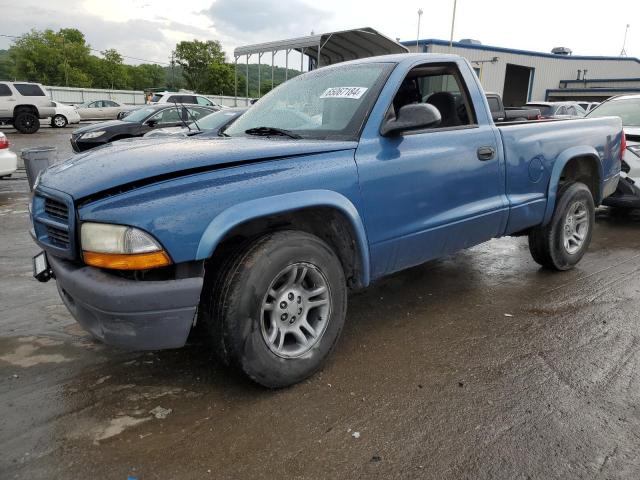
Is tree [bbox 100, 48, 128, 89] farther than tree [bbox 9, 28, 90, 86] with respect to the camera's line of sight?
Yes

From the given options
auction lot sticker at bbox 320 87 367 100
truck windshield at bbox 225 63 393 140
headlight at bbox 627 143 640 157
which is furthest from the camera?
headlight at bbox 627 143 640 157

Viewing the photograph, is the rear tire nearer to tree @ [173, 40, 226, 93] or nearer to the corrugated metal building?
the corrugated metal building

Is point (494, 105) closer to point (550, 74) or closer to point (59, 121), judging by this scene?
point (59, 121)

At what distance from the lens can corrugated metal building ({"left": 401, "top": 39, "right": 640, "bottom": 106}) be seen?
105ft

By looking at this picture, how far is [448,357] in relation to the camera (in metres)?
3.20

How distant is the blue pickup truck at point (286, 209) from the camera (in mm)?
2324

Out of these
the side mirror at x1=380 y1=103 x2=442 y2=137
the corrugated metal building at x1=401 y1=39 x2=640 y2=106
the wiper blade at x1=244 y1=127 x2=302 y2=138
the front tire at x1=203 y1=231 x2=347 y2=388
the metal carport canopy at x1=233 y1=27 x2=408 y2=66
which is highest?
the corrugated metal building at x1=401 y1=39 x2=640 y2=106

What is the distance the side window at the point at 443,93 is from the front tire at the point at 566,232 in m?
1.37

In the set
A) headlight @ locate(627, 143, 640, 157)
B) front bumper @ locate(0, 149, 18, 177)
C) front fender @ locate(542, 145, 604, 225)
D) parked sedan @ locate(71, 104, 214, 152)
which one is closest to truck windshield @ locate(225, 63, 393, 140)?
front fender @ locate(542, 145, 604, 225)

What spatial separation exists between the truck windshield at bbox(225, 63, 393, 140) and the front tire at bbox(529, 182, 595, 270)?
7.22 ft

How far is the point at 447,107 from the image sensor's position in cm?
401

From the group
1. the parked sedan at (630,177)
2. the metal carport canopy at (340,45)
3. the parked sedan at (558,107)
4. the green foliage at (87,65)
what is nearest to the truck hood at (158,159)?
the parked sedan at (630,177)

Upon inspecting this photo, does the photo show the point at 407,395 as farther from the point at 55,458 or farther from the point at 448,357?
the point at 55,458

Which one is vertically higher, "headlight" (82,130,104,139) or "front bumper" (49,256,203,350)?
"headlight" (82,130,104,139)
